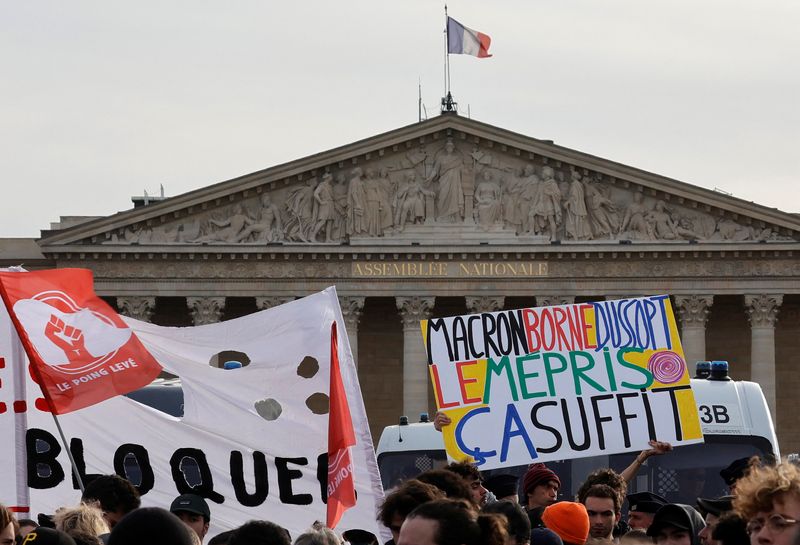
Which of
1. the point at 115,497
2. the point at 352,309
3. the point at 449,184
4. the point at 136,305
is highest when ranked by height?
the point at 449,184

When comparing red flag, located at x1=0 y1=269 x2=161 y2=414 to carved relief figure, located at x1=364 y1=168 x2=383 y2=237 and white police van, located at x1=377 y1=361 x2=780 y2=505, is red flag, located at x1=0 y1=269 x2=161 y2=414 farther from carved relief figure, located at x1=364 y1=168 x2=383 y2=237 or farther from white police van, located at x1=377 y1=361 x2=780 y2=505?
carved relief figure, located at x1=364 y1=168 x2=383 y2=237

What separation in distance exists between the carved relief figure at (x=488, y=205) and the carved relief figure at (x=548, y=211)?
3.79ft

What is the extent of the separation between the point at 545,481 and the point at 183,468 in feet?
9.25

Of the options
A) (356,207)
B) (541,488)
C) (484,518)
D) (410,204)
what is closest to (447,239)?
(410,204)

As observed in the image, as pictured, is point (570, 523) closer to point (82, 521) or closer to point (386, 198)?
point (82, 521)

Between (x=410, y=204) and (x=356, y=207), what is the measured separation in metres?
1.64

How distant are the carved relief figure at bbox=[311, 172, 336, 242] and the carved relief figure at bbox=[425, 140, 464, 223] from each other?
9.97 ft

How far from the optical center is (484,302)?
5853cm

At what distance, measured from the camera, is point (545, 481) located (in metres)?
14.8

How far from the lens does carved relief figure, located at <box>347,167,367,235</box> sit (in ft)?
192

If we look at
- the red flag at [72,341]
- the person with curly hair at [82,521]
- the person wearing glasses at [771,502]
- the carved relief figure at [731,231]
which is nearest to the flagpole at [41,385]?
the red flag at [72,341]

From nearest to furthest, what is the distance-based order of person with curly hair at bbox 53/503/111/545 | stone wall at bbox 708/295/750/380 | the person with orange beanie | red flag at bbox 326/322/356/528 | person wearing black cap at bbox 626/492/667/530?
person with curly hair at bbox 53/503/111/545
the person with orange beanie
person wearing black cap at bbox 626/492/667/530
red flag at bbox 326/322/356/528
stone wall at bbox 708/295/750/380

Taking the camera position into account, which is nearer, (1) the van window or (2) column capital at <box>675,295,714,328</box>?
(1) the van window

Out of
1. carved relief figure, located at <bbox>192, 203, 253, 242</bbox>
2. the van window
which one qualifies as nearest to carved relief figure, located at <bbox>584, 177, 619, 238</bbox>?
carved relief figure, located at <bbox>192, 203, 253, 242</bbox>
